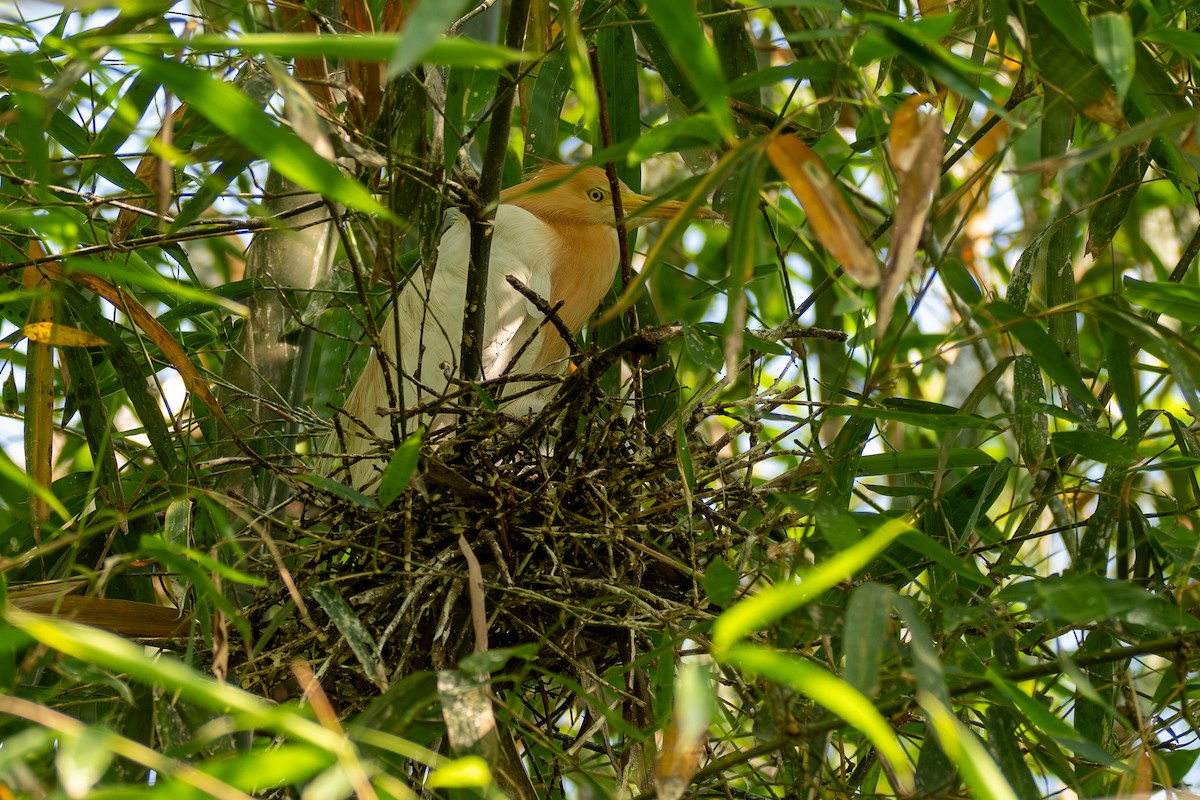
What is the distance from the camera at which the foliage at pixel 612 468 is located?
799 mm

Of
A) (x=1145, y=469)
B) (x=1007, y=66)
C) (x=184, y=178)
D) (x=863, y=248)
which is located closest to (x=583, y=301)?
(x=184, y=178)

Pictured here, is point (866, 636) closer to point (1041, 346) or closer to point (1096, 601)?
point (1096, 601)

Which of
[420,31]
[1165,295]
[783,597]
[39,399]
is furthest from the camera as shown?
[39,399]

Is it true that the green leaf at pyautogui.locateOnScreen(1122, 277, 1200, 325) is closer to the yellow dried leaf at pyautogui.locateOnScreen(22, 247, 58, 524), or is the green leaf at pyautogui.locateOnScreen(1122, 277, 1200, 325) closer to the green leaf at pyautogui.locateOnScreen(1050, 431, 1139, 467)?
the green leaf at pyautogui.locateOnScreen(1050, 431, 1139, 467)

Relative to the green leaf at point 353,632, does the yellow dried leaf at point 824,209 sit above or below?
above

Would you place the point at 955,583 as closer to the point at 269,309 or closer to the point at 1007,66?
the point at 269,309

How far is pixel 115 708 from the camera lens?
46.5 inches

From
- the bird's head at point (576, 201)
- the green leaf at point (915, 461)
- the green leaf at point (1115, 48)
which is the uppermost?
the green leaf at point (1115, 48)

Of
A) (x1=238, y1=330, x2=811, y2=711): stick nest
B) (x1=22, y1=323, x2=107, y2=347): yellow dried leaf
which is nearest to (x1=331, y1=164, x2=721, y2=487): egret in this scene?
(x1=238, y1=330, x2=811, y2=711): stick nest

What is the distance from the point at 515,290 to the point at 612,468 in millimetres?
395

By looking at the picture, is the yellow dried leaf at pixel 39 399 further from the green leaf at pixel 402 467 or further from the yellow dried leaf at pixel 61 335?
the green leaf at pixel 402 467

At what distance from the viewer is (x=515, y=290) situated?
1.65m

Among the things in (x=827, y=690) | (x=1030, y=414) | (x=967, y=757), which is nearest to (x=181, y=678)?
(x=827, y=690)

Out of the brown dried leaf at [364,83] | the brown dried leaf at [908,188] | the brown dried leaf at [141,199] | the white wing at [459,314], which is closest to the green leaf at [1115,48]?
the brown dried leaf at [908,188]
